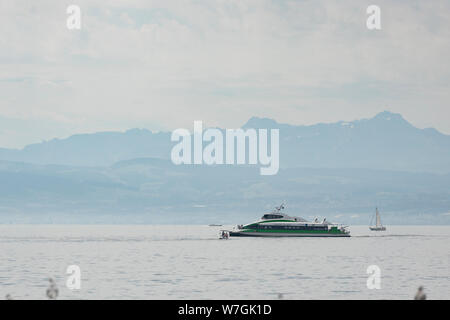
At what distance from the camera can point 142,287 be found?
79750mm

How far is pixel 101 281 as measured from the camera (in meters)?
88.5

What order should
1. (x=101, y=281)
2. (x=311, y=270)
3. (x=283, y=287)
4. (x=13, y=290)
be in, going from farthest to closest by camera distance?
(x=311, y=270)
(x=101, y=281)
(x=283, y=287)
(x=13, y=290)

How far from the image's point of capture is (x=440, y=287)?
82.9 meters

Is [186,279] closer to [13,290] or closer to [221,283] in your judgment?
[221,283]

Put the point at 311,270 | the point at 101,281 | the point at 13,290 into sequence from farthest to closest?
the point at 311,270, the point at 101,281, the point at 13,290

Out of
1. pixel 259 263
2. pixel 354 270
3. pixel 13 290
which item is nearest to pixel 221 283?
pixel 13 290
